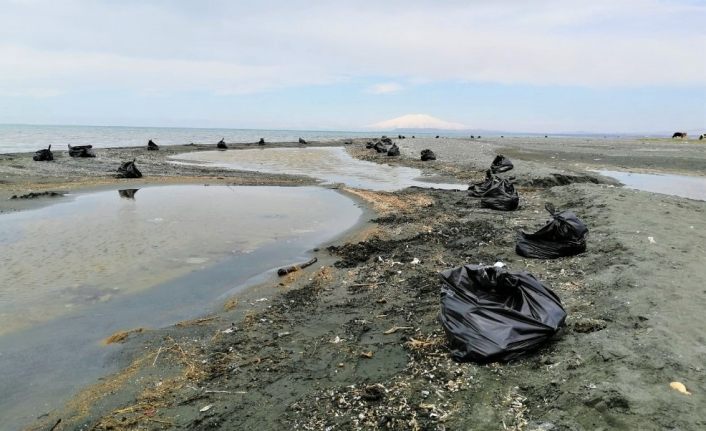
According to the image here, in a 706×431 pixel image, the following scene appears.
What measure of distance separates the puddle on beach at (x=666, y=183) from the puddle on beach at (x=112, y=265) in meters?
11.7

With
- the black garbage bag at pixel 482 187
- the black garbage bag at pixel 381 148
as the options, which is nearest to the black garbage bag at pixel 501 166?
the black garbage bag at pixel 482 187

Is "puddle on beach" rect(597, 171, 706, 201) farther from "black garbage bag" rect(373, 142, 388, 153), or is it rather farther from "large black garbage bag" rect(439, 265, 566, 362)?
"black garbage bag" rect(373, 142, 388, 153)

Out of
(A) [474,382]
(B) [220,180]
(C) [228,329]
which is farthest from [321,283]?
(B) [220,180]

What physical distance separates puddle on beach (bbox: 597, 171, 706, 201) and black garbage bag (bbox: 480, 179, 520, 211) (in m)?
7.09

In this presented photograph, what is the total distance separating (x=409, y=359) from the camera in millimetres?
4527

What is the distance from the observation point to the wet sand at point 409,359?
354cm

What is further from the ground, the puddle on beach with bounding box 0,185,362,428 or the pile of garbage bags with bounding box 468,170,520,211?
the pile of garbage bags with bounding box 468,170,520,211

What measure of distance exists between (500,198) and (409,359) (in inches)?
349

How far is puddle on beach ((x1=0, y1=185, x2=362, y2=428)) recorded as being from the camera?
485 cm

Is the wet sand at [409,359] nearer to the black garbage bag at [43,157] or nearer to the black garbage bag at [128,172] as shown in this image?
the black garbage bag at [128,172]

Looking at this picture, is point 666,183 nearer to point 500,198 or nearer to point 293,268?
point 500,198

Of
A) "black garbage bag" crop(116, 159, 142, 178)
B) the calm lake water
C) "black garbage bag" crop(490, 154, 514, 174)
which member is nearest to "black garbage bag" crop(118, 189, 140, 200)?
"black garbage bag" crop(116, 159, 142, 178)

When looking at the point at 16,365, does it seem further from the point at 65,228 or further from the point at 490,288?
the point at 65,228

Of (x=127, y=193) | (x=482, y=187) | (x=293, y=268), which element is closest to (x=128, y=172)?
(x=127, y=193)
